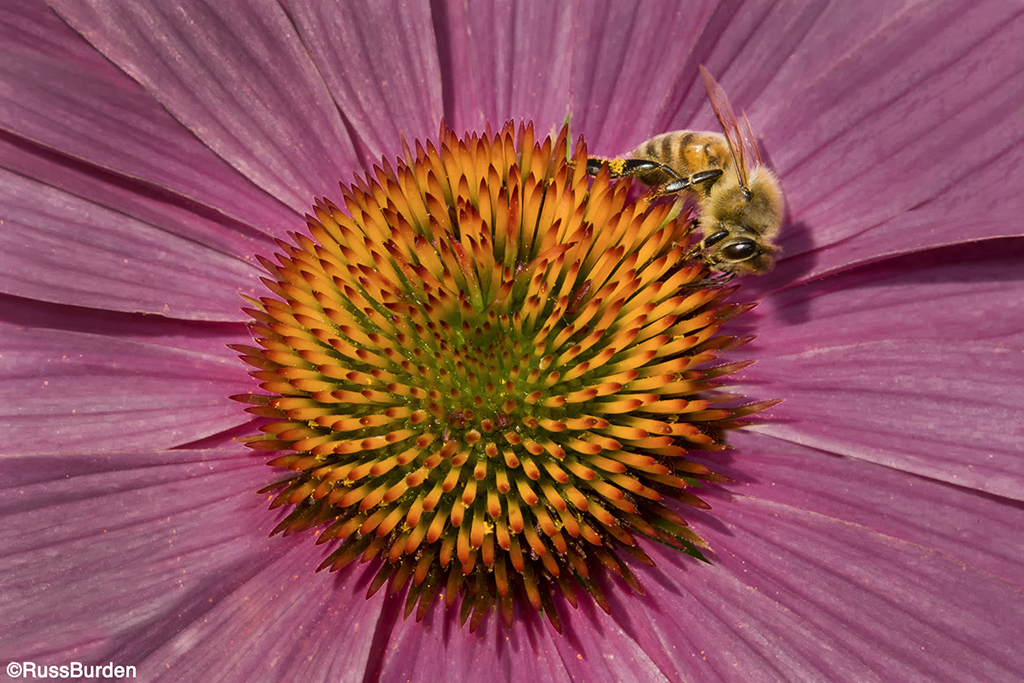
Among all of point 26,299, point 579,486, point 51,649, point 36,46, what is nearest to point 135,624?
point 51,649

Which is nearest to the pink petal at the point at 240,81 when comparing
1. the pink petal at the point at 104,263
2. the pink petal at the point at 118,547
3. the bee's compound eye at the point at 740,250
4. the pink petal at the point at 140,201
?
the pink petal at the point at 140,201

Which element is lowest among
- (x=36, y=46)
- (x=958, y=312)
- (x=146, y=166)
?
(x=958, y=312)

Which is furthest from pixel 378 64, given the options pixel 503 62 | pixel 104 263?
pixel 104 263

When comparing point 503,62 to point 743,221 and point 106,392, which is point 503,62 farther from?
point 106,392

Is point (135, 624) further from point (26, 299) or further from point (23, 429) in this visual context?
point (26, 299)

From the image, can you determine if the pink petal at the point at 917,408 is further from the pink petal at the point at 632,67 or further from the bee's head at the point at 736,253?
the pink petal at the point at 632,67
